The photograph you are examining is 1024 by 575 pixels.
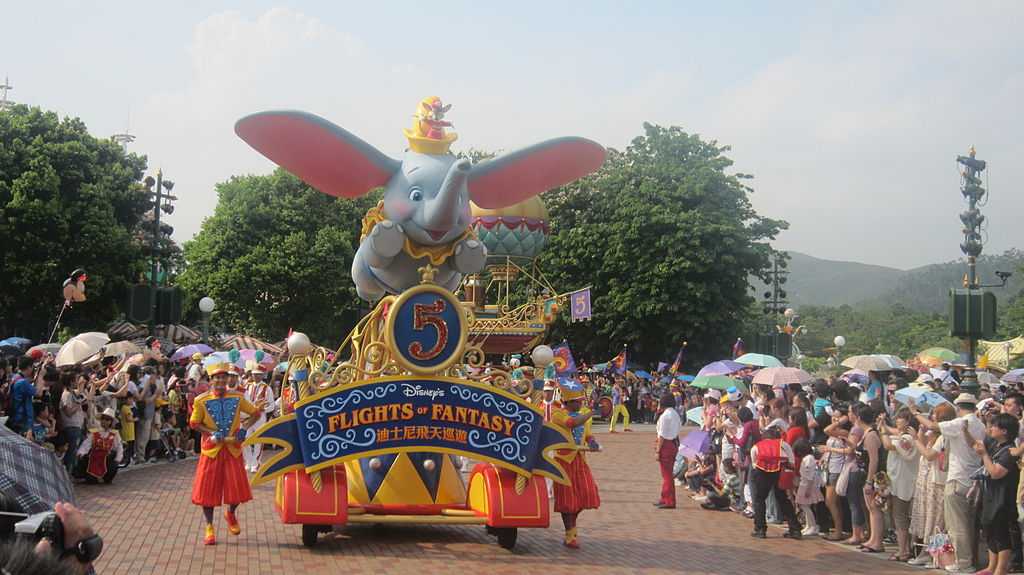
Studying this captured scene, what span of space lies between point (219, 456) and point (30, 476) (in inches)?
287

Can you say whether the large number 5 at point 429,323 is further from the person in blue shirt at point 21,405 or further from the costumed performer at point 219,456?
the person in blue shirt at point 21,405

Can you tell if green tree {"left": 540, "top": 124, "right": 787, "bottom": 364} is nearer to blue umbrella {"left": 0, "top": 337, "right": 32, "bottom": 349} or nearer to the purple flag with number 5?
the purple flag with number 5

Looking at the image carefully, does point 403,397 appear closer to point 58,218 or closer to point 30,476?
point 30,476

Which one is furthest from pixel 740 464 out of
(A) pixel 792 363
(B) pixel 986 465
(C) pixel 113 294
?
(A) pixel 792 363

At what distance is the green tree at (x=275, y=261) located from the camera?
38906 millimetres

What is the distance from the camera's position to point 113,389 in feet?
52.3

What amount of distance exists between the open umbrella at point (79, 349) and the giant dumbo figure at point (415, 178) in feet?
23.1

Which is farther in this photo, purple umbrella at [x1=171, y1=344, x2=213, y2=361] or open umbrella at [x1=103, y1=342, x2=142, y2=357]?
purple umbrella at [x1=171, y1=344, x2=213, y2=361]

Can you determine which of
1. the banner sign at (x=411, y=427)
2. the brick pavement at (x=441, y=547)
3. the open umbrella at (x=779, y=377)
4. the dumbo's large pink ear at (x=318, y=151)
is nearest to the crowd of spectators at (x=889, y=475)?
the brick pavement at (x=441, y=547)

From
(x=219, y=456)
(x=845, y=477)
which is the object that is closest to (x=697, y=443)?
(x=845, y=477)

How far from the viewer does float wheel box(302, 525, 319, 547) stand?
10.1 m

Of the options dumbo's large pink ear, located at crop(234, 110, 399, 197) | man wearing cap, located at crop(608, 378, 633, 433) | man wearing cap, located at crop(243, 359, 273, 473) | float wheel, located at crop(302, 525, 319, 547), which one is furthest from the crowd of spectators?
man wearing cap, located at crop(608, 378, 633, 433)

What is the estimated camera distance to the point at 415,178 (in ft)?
36.0

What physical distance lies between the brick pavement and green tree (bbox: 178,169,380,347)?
83.3 ft
